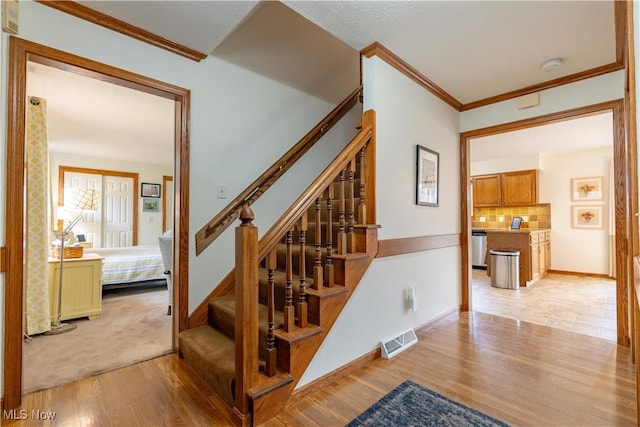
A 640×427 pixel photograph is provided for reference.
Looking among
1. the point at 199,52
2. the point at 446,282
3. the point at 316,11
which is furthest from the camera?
the point at 446,282

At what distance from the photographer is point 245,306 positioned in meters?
1.50

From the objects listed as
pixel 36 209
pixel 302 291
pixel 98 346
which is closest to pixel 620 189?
pixel 302 291

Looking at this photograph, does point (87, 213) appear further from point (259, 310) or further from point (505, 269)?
point (505, 269)

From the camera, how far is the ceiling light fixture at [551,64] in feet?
8.20

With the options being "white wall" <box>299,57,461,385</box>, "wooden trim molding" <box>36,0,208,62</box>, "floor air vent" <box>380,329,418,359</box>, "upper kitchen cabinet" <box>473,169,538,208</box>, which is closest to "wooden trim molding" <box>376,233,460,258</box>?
"white wall" <box>299,57,461,385</box>

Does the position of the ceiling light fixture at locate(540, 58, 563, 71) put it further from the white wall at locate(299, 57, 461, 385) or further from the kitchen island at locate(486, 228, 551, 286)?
the kitchen island at locate(486, 228, 551, 286)

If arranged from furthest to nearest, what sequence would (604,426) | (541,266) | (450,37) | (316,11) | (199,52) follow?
(541,266) < (199,52) < (450,37) < (316,11) < (604,426)

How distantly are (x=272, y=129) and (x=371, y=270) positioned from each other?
5.71ft

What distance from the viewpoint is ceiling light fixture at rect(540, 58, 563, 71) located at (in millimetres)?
2500

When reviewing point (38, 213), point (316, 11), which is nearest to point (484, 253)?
point (316, 11)

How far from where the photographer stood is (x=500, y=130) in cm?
323

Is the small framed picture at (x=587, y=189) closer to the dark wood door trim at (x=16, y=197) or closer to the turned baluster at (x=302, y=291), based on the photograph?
the turned baluster at (x=302, y=291)

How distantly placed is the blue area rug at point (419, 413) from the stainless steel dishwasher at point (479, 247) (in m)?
5.06

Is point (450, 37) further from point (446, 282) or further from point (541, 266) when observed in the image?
point (541, 266)
